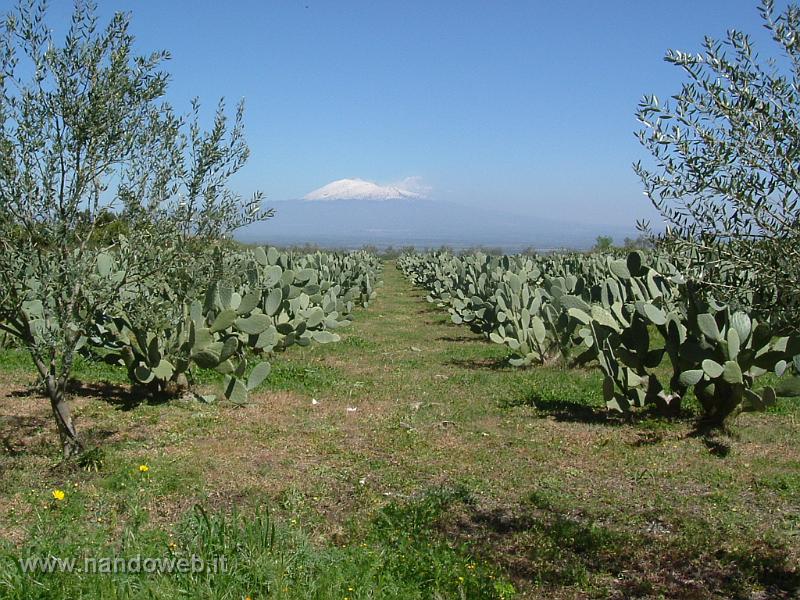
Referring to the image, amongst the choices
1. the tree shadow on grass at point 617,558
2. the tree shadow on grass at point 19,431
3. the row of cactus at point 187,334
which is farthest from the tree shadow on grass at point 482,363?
the tree shadow on grass at point 617,558

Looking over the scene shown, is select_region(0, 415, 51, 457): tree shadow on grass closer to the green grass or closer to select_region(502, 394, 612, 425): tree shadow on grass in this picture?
Result: the green grass

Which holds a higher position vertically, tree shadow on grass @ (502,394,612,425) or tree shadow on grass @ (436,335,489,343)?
tree shadow on grass @ (502,394,612,425)

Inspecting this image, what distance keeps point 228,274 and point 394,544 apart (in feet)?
10.6

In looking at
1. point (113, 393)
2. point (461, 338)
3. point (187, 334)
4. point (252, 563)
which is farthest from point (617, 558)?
point (461, 338)

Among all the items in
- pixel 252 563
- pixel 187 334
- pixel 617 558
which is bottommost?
pixel 617 558

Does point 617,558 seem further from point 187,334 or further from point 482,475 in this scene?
point 187,334

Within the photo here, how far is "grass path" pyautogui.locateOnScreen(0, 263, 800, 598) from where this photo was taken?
455cm

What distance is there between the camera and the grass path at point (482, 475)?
455 centimetres

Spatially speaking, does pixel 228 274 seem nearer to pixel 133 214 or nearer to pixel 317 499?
pixel 133 214

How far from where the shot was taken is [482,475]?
613 cm

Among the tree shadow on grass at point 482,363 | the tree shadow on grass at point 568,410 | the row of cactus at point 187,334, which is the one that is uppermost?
the row of cactus at point 187,334

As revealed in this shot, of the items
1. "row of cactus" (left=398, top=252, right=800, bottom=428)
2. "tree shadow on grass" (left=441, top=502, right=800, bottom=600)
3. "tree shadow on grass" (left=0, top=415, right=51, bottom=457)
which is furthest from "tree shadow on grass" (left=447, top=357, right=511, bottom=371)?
"tree shadow on grass" (left=441, top=502, right=800, bottom=600)

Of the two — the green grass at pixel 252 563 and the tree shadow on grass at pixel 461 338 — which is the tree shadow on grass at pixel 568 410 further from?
the tree shadow on grass at pixel 461 338

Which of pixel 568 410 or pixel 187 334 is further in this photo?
pixel 187 334
